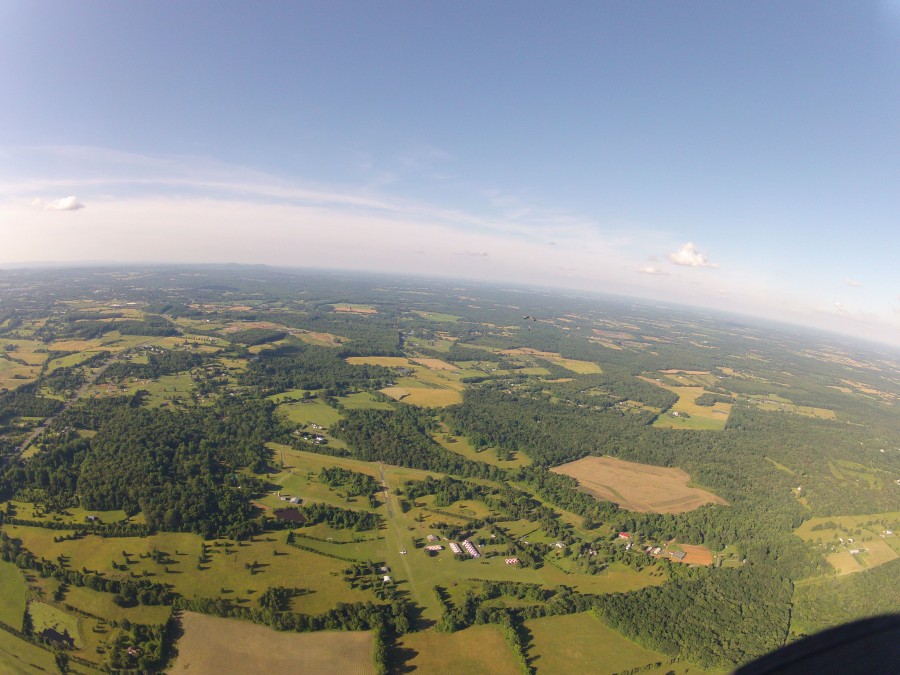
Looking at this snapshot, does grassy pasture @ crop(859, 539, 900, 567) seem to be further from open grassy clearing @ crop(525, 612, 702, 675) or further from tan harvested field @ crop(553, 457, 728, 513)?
open grassy clearing @ crop(525, 612, 702, 675)

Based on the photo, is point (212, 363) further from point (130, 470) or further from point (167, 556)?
point (167, 556)

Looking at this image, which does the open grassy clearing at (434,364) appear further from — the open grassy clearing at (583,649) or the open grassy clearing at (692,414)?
the open grassy clearing at (583,649)

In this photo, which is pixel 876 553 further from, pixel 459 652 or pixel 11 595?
pixel 11 595

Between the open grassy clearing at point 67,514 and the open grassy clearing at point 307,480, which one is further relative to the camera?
the open grassy clearing at point 307,480

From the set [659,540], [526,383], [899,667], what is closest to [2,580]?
[899,667]

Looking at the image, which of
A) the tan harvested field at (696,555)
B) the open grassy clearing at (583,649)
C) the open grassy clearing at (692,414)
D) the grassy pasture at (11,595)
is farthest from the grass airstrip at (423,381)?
the grassy pasture at (11,595)
